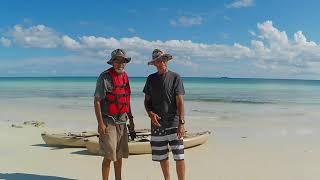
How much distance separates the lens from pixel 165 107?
554 cm

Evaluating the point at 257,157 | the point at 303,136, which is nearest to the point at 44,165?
the point at 257,157

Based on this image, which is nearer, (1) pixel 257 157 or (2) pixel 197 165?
(2) pixel 197 165

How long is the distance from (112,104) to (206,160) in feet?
11.4

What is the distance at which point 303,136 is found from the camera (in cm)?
1234

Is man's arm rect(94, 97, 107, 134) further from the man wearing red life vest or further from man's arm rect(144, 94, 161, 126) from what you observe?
man's arm rect(144, 94, 161, 126)

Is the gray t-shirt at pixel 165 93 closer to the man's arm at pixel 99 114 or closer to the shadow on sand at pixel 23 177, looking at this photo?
the man's arm at pixel 99 114

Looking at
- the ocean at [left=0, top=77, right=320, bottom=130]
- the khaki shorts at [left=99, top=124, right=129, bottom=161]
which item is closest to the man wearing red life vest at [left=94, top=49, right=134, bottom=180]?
the khaki shorts at [left=99, top=124, right=129, bottom=161]

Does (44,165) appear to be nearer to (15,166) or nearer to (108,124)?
(15,166)

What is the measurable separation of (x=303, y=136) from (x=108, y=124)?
26.7 feet

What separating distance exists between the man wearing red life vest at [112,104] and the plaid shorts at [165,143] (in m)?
0.48

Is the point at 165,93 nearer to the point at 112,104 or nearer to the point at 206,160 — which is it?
the point at 112,104

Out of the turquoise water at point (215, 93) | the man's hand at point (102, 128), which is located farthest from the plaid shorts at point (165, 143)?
the turquoise water at point (215, 93)

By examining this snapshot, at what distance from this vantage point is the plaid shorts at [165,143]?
5602 mm

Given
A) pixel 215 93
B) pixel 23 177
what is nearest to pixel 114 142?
pixel 23 177
